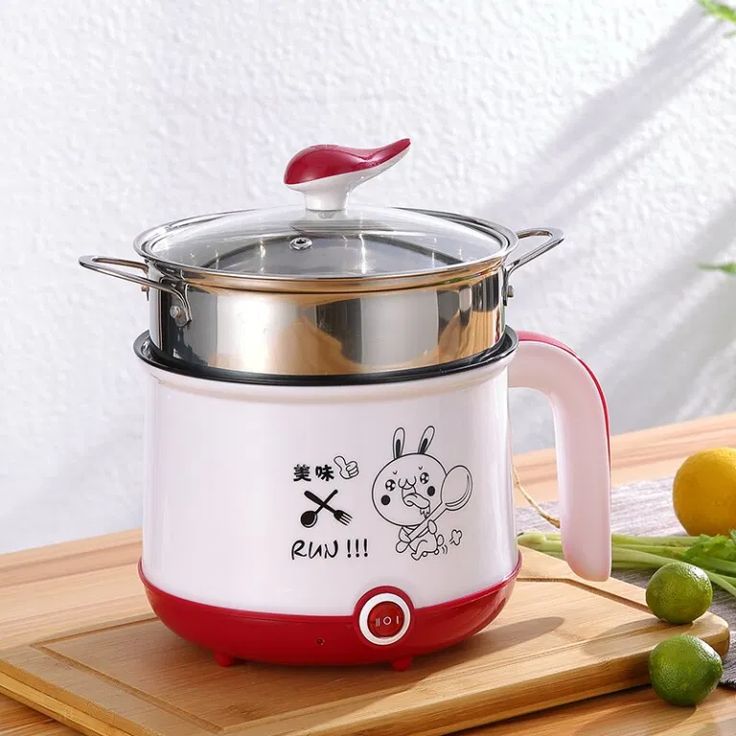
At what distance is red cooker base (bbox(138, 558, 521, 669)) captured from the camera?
0.77 m

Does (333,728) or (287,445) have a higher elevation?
(287,445)

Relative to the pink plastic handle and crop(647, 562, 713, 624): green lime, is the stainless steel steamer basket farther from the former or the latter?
crop(647, 562, 713, 624): green lime

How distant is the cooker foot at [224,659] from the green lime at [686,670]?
10.8 inches

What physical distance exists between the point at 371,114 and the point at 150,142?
38 cm

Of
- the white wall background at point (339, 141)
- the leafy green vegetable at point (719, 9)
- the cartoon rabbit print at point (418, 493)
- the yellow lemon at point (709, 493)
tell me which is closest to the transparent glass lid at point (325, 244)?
the cartoon rabbit print at point (418, 493)

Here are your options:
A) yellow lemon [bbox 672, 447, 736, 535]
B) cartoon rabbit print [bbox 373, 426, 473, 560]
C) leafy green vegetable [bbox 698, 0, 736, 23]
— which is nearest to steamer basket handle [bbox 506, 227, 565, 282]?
cartoon rabbit print [bbox 373, 426, 473, 560]

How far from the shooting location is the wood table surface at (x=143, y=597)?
774 millimetres

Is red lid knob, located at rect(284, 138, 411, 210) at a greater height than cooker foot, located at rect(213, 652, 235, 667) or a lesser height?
greater

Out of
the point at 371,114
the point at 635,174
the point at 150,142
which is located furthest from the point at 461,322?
the point at 635,174

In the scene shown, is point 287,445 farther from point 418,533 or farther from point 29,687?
point 29,687

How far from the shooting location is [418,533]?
2.52 feet

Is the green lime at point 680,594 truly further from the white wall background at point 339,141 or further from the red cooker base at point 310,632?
the white wall background at point 339,141

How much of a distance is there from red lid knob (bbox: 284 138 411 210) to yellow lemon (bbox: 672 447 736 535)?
17.9 inches

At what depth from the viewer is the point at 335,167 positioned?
794 millimetres
